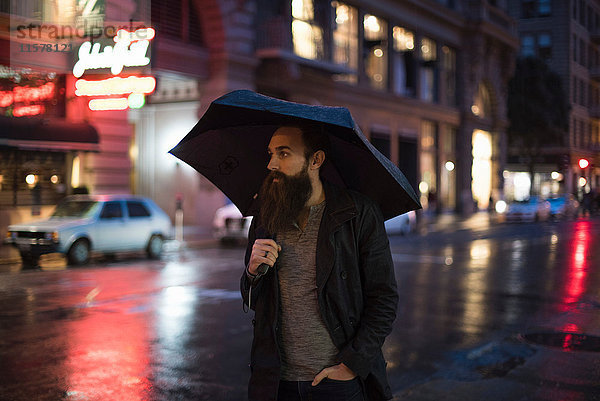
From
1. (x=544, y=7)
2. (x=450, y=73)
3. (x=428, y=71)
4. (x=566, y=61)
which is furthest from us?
(x=566, y=61)

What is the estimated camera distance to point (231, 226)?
21.9m

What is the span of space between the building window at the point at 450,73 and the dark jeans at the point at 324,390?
44.2 metres

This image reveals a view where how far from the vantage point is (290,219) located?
308 cm

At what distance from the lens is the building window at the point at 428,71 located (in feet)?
140

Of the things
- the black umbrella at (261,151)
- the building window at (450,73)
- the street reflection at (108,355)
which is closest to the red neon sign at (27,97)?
the street reflection at (108,355)

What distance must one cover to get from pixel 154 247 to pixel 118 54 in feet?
20.7

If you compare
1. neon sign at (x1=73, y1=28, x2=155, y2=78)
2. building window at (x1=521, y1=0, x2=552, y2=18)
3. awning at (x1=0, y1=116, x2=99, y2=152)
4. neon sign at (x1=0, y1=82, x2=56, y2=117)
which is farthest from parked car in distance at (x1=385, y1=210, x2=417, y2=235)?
building window at (x1=521, y1=0, x2=552, y2=18)

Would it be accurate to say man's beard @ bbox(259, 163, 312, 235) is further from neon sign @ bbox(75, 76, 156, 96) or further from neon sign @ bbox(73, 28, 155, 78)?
neon sign @ bbox(73, 28, 155, 78)

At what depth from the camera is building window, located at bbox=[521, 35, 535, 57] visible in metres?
65.4

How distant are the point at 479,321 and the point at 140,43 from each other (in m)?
15.4

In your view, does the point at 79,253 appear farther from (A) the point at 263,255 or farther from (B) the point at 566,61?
(B) the point at 566,61

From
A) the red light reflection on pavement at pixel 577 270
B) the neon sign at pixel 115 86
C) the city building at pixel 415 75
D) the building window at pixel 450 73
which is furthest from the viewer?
the building window at pixel 450 73

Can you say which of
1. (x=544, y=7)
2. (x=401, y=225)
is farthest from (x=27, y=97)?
(x=544, y=7)

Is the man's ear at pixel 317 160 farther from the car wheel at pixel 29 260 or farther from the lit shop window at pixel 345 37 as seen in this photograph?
the lit shop window at pixel 345 37
